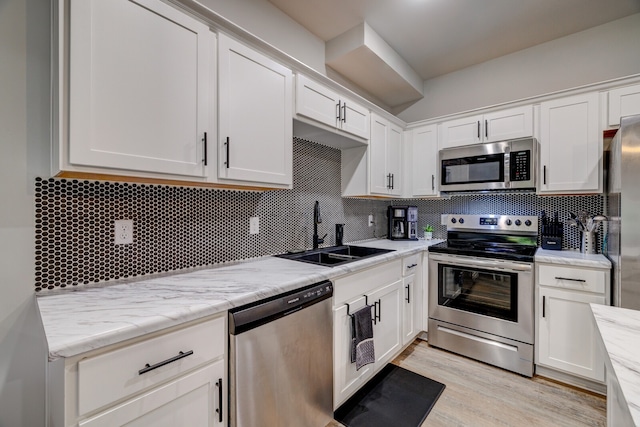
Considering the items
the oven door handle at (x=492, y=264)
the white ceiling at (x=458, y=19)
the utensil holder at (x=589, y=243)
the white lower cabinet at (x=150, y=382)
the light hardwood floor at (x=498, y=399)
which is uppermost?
the white ceiling at (x=458, y=19)

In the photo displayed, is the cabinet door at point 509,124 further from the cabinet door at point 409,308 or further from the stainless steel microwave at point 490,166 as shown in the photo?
the cabinet door at point 409,308

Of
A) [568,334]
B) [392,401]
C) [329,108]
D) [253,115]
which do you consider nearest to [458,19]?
[329,108]

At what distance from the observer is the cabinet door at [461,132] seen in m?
2.65

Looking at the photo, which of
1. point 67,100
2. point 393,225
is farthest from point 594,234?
point 67,100

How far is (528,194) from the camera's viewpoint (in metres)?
2.64

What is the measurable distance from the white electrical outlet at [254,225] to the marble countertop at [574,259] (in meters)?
2.14

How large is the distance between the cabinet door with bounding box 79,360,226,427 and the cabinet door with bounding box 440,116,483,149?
279 centimetres

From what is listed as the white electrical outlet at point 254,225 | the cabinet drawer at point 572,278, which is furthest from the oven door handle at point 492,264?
the white electrical outlet at point 254,225

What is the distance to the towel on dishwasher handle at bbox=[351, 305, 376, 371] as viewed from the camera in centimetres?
173

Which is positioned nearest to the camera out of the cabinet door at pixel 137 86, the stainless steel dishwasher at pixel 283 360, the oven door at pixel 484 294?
the cabinet door at pixel 137 86

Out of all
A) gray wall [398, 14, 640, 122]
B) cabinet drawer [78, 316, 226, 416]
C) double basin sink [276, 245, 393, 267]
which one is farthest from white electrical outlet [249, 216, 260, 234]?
gray wall [398, 14, 640, 122]

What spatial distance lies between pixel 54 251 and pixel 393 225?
2.84 meters

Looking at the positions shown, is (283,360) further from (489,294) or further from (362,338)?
(489,294)

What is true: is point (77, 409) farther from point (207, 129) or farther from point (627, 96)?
point (627, 96)
